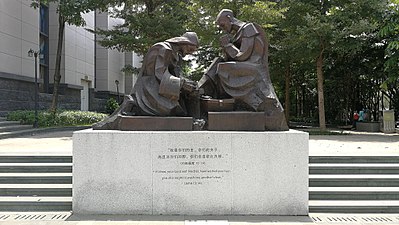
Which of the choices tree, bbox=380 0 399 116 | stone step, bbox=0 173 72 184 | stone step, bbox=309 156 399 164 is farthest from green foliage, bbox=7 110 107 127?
tree, bbox=380 0 399 116

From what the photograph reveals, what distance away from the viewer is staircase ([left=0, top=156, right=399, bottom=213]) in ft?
20.3

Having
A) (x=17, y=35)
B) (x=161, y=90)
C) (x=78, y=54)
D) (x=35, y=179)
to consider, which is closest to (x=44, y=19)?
(x=78, y=54)

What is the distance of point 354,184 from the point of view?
22.4 ft

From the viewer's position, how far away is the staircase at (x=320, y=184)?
6.19m

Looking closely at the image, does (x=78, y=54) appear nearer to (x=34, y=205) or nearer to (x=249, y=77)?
(x=34, y=205)

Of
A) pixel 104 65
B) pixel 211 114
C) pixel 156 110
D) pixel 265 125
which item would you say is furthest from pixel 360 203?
pixel 104 65

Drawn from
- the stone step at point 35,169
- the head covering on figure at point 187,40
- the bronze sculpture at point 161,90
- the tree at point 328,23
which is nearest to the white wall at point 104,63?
the tree at point 328,23

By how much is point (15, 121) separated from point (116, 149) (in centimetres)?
1409

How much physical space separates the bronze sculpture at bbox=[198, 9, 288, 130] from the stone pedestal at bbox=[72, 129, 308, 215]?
571 millimetres

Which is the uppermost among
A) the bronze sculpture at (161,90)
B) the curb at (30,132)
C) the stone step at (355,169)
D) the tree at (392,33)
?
the tree at (392,33)

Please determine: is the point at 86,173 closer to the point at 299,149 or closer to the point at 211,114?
the point at 211,114

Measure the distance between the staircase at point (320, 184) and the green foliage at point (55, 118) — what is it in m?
11.5

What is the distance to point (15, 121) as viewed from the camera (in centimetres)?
1759

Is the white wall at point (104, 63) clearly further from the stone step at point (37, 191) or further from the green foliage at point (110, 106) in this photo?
the stone step at point (37, 191)
